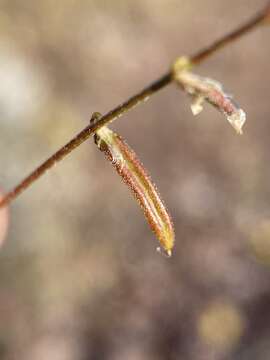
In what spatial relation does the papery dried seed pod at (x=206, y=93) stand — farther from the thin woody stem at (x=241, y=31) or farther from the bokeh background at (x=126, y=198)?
the bokeh background at (x=126, y=198)

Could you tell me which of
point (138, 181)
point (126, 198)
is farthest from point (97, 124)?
point (126, 198)

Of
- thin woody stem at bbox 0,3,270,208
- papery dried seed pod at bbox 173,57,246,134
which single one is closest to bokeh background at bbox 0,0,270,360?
thin woody stem at bbox 0,3,270,208

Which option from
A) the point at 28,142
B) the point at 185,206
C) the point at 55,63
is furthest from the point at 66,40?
the point at 185,206

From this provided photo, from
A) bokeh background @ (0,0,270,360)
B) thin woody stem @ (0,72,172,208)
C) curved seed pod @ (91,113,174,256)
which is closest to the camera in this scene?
thin woody stem @ (0,72,172,208)

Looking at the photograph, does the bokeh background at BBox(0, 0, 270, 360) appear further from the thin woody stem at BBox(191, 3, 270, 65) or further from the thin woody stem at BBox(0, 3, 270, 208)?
the thin woody stem at BBox(191, 3, 270, 65)

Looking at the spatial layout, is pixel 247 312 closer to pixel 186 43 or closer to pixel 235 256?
pixel 235 256

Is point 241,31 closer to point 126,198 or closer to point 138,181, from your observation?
point 138,181

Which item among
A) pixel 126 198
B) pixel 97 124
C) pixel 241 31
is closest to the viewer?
pixel 241 31
